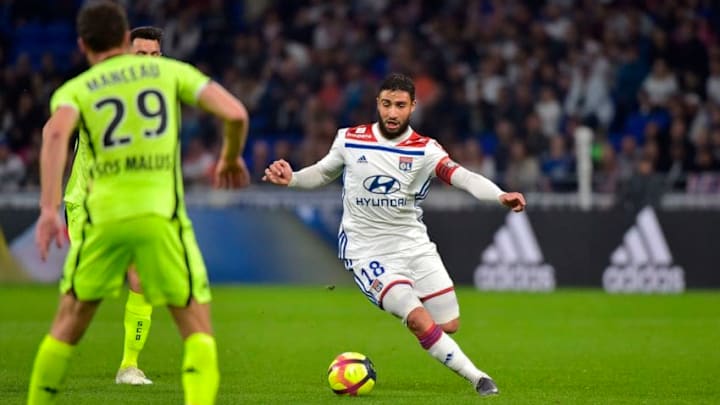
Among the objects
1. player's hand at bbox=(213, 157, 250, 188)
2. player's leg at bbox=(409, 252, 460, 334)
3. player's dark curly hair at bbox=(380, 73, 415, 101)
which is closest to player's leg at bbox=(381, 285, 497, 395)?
player's leg at bbox=(409, 252, 460, 334)

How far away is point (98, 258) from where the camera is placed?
643 centimetres

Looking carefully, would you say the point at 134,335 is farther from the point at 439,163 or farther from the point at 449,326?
the point at 439,163

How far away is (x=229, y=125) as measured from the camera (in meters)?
6.39

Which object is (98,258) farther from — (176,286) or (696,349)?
(696,349)

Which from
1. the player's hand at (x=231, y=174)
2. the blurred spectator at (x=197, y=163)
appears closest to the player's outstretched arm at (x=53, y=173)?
the player's hand at (x=231, y=174)

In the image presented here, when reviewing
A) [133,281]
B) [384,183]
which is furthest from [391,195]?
[133,281]

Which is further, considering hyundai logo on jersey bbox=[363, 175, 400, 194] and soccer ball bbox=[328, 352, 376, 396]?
hyundai logo on jersey bbox=[363, 175, 400, 194]

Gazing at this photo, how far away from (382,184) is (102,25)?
3.37m

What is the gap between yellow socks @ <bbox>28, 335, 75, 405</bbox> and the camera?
21.1 ft

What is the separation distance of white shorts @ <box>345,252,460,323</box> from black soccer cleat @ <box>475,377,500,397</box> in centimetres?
72

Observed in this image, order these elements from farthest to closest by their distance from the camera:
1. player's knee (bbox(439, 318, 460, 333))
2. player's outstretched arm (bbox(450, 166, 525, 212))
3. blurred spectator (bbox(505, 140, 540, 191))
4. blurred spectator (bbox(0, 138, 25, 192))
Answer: blurred spectator (bbox(0, 138, 25, 192)) → blurred spectator (bbox(505, 140, 540, 191)) → player's knee (bbox(439, 318, 460, 333)) → player's outstretched arm (bbox(450, 166, 525, 212))

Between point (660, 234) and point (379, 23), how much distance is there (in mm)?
8066

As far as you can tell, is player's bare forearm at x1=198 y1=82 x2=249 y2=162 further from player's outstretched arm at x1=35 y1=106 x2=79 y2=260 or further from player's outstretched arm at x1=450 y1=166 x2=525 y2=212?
player's outstretched arm at x1=450 y1=166 x2=525 y2=212

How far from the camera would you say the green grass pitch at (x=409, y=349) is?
912 cm
